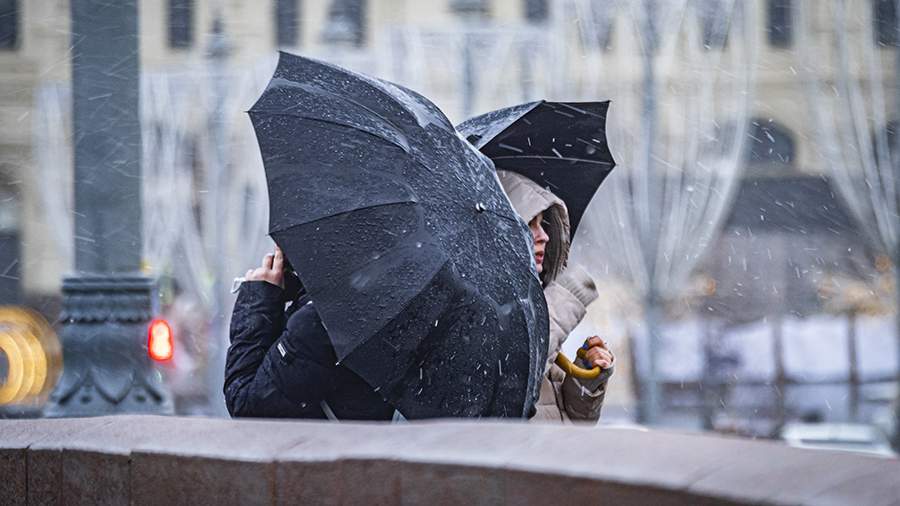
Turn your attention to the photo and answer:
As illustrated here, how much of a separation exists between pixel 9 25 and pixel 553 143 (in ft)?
91.7

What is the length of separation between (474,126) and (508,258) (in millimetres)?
770

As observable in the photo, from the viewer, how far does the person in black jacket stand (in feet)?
11.7

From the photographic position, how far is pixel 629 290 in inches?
878

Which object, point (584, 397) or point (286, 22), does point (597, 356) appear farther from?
point (286, 22)

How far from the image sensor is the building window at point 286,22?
3127 cm

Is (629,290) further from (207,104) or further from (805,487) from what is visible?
(805,487)

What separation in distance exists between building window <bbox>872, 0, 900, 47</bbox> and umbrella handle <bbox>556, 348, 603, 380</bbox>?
695 inches

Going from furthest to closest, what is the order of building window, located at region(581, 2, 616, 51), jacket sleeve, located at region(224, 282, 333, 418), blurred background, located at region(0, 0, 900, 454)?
building window, located at region(581, 2, 616, 51)
blurred background, located at region(0, 0, 900, 454)
jacket sleeve, located at region(224, 282, 333, 418)

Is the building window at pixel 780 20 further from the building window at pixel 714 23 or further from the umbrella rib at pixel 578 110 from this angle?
the umbrella rib at pixel 578 110

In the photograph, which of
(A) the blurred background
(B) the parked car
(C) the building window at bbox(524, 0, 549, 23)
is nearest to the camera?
(B) the parked car

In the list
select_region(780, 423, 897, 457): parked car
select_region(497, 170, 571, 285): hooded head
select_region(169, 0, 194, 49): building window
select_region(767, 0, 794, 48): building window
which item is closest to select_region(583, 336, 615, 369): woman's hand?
select_region(497, 170, 571, 285): hooded head

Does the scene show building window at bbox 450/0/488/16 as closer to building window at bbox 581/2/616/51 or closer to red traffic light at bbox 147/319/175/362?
building window at bbox 581/2/616/51

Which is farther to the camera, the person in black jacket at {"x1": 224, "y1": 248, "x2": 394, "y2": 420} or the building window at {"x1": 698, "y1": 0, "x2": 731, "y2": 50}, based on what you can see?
the building window at {"x1": 698, "y1": 0, "x2": 731, "y2": 50}

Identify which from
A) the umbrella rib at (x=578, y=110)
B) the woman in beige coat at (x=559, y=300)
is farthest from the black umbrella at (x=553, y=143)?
the woman in beige coat at (x=559, y=300)
